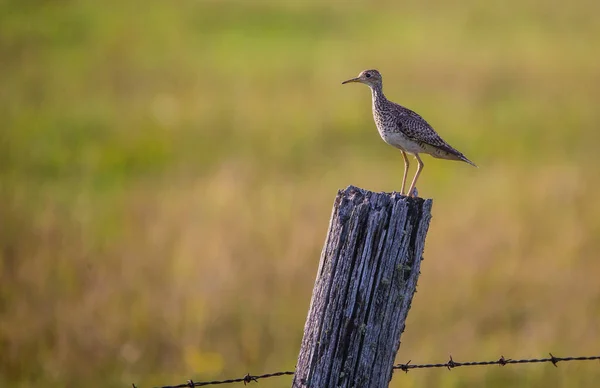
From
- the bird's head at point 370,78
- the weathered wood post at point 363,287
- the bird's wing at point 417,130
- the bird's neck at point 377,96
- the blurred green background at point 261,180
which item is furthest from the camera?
the blurred green background at point 261,180

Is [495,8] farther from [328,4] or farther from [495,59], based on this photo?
[495,59]

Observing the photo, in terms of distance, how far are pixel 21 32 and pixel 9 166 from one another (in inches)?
592

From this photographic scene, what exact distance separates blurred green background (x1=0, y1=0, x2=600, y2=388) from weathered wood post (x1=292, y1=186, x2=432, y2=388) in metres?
4.90

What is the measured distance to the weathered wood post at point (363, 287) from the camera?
470 centimetres

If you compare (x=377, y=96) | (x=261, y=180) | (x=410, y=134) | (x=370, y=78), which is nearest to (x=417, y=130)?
(x=410, y=134)

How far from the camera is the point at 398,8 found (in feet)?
132

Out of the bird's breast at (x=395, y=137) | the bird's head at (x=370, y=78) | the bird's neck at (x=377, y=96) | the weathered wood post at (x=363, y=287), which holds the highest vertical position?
the bird's head at (x=370, y=78)

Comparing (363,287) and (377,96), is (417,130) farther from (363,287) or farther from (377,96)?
(363,287)

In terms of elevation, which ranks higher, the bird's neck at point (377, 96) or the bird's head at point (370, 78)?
the bird's head at point (370, 78)

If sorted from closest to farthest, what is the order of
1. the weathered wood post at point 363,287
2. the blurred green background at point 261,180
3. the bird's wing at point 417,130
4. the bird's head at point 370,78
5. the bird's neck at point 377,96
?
1. the weathered wood post at point 363,287
2. the bird's wing at point 417,130
3. the bird's neck at point 377,96
4. the bird's head at point 370,78
5. the blurred green background at point 261,180

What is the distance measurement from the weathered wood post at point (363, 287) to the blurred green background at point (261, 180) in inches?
193

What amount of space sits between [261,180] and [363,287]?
42.4 ft

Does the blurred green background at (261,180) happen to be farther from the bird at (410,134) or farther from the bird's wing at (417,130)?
the bird's wing at (417,130)

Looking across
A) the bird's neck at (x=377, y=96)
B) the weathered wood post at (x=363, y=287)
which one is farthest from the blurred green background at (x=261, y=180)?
the weathered wood post at (x=363, y=287)
